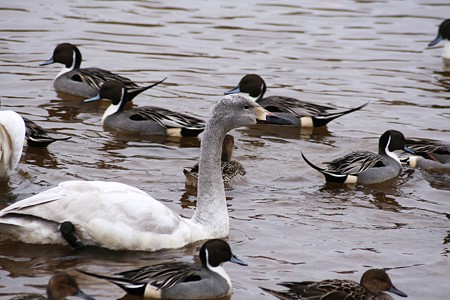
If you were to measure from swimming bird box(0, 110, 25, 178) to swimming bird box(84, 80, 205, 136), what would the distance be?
3.05m

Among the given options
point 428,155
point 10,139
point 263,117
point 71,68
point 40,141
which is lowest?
point 428,155

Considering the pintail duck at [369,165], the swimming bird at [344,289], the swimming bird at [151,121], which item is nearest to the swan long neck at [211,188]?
the swimming bird at [344,289]

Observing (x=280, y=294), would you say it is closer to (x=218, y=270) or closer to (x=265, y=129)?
(x=218, y=270)

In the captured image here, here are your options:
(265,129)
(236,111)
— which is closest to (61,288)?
(236,111)

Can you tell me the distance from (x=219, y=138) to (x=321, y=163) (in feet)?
9.88

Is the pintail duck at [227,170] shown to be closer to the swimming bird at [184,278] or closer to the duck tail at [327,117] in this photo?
the duck tail at [327,117]

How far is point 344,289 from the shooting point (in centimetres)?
727

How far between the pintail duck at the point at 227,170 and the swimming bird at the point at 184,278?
8.98 feet

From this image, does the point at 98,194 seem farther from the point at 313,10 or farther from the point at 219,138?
the point at 313,10

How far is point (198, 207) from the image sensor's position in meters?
8.69

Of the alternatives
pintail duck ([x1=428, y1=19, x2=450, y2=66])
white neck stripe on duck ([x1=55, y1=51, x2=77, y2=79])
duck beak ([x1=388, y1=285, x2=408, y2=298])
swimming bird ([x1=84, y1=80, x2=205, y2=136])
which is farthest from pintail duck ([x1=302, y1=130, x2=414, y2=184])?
pintail duck ([x1=428, y1=19, x2=450, y2=66])

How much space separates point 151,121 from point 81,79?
7.10 ft

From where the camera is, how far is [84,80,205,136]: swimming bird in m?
12.4

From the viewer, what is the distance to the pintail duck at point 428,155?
11.5 meters
